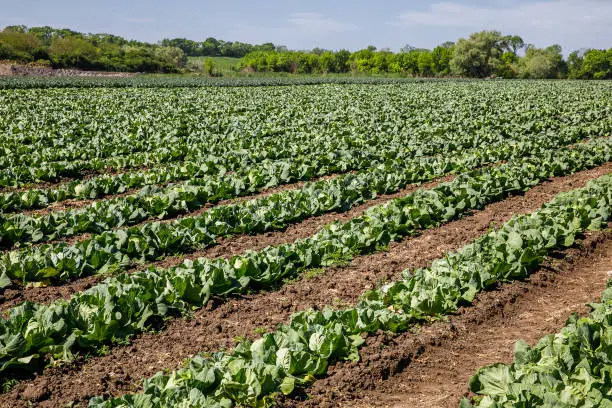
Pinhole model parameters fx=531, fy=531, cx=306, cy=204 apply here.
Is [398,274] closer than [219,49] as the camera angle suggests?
Yes

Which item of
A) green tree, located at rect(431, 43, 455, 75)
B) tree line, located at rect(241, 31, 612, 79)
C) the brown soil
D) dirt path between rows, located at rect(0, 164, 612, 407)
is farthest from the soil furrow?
green tree, located at rect(431, 43, 455, 75)

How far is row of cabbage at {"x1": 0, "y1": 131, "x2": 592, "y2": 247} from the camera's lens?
8.68 metres

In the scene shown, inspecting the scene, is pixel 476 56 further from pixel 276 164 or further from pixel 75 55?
pixel 276 164

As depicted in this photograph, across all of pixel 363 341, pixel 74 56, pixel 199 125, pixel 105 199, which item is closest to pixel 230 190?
pixel 105 199

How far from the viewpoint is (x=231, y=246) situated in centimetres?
827

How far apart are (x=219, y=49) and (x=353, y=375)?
169 meters

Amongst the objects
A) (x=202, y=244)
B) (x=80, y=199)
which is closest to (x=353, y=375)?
(x=202, y=244)

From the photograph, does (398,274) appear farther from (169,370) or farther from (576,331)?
(169,370)

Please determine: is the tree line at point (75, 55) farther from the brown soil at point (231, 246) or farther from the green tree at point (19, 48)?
the brown soil at point (231, 246)

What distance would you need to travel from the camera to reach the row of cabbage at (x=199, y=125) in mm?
→ 15500

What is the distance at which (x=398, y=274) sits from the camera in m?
7.15

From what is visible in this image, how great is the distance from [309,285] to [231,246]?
6.41 feet

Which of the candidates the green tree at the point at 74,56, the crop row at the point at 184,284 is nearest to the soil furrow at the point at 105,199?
the crop row at the point at 184,284

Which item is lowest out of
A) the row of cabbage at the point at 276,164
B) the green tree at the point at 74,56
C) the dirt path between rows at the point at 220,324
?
the dirt path between rows at the point at 220,324
